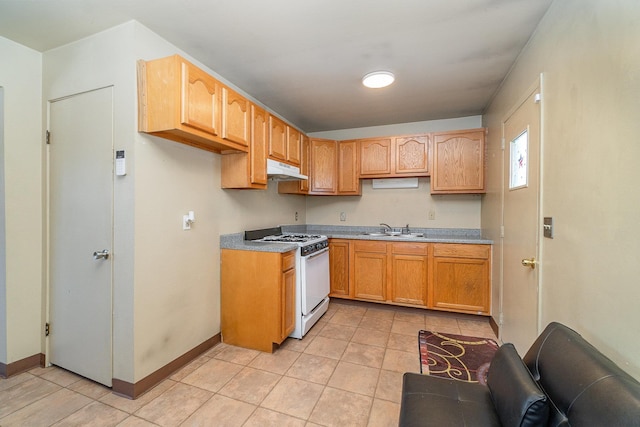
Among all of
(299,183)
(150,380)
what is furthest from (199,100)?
(150,380)

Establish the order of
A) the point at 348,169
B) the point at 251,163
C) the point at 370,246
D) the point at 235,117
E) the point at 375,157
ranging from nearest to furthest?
the point at 235,117 → the point at 251,163 → the point at 370,246 → the point at 375,157 → the point at 348,169

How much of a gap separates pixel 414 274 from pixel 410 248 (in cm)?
32

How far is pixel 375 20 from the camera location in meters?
1.74

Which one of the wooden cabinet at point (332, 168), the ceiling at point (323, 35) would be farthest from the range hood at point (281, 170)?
the ceiling at point (323, 35)

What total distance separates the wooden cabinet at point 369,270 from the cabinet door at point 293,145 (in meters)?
1.31

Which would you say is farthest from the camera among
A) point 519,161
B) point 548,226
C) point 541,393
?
point 519,161

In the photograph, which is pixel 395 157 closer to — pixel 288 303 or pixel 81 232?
pixel 288 303

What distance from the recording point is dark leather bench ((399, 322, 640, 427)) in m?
0.77

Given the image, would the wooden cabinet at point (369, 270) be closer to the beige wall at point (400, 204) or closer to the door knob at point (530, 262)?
the beige wall at point (400, 204)

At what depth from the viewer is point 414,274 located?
3.24m

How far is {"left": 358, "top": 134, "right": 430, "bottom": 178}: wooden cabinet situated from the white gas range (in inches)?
49.1

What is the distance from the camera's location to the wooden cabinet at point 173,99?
5.62ft

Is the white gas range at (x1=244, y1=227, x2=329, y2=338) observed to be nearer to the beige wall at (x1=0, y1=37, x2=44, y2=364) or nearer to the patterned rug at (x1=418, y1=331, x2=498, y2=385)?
the patterned rug at (x1=418, y1=331, x2=498, y2=385)

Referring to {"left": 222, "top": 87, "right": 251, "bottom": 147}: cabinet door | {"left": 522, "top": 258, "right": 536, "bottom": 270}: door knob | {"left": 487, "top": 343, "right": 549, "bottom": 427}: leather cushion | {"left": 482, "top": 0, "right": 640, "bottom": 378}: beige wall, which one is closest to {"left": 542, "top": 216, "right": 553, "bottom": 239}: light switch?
{"left": 482, "top": 0, "right": 640, "bottom": 378}: beige wall
